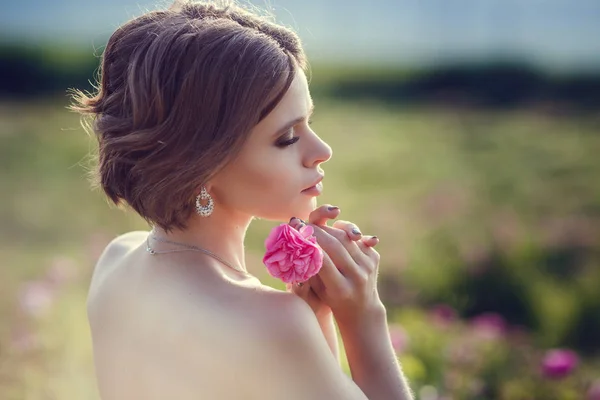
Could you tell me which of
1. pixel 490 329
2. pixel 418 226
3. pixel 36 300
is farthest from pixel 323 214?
pixel 418 226

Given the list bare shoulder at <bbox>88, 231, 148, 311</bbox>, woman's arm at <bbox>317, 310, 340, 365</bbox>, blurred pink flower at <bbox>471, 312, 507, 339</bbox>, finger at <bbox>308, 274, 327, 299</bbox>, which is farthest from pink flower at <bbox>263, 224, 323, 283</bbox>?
blurred pink flower at <bbox>471, 312, 507, 339</bbox>

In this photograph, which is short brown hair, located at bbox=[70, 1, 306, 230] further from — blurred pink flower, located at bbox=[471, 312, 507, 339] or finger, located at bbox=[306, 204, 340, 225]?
blurred pink flower, located at bbox=[471, 312, 507, 339]

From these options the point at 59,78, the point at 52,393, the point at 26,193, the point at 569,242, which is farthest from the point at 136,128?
the point at 59,78

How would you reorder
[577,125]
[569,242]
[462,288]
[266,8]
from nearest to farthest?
1. [266,8]
2. [462,288]
3. [569,242]
4. [577,125]

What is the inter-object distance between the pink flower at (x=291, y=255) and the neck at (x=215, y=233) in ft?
0.78

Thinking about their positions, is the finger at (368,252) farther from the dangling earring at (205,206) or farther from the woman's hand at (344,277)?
the dangling earring at (205,206)

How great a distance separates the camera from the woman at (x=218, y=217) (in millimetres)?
1828

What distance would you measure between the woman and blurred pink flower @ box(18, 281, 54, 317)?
8.20ft

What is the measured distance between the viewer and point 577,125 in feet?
39.4

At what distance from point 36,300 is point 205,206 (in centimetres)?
285

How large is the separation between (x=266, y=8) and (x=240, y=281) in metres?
0.85

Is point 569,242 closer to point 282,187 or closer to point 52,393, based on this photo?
point 52,393

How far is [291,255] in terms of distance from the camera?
182 centimetres

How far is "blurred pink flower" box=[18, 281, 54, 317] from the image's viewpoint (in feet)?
14.8
